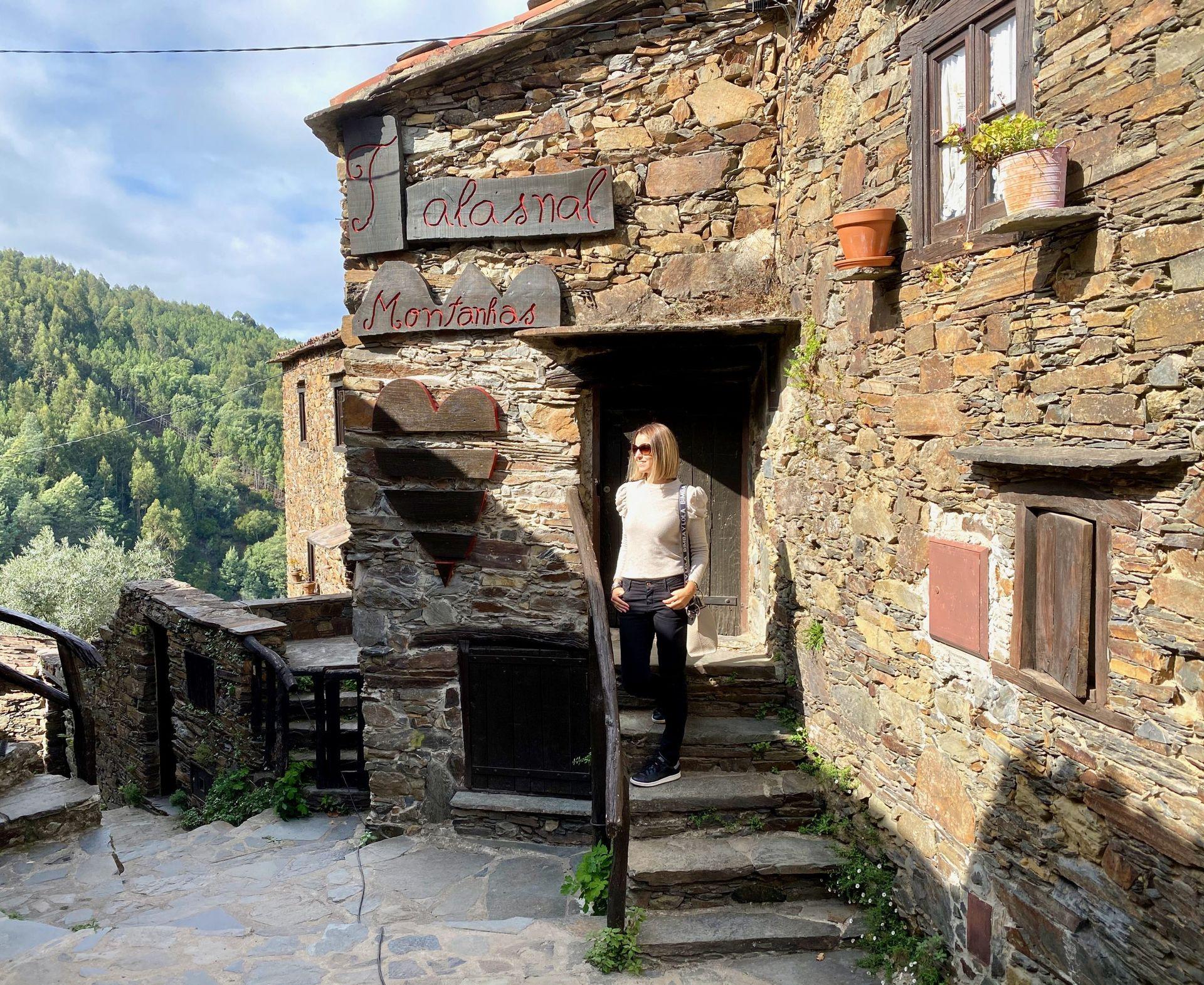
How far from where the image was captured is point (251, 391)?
64.8 meters

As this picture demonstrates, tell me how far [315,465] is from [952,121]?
599 inches

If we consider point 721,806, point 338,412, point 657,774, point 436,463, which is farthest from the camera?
point 338,412

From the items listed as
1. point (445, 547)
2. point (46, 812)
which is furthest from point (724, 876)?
point (46, 812)

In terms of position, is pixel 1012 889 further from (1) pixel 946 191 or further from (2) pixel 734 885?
(1) pixel 946 191

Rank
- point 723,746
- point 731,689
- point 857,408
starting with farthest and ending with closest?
point 731,689 → point 723,746 → point 857,408

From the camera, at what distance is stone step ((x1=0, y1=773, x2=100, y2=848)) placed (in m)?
5.34

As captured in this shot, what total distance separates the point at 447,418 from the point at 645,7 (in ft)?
8.92

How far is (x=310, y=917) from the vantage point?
4.86m

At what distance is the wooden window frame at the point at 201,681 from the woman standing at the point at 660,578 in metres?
5.82

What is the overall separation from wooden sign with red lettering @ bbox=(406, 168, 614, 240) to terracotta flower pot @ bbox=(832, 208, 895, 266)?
1.92 m

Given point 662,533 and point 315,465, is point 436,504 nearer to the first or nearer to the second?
point 662,533

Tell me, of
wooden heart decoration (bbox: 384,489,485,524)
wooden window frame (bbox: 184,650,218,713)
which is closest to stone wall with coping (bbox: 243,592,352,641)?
wooden window frame (bbox: 184,650,218,713)

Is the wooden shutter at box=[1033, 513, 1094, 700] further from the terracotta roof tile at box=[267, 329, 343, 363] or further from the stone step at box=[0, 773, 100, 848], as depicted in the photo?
the terracotta roof tile at box=[267, 329, 343, 363]

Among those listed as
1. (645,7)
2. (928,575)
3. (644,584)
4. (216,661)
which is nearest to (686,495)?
(644,584)
